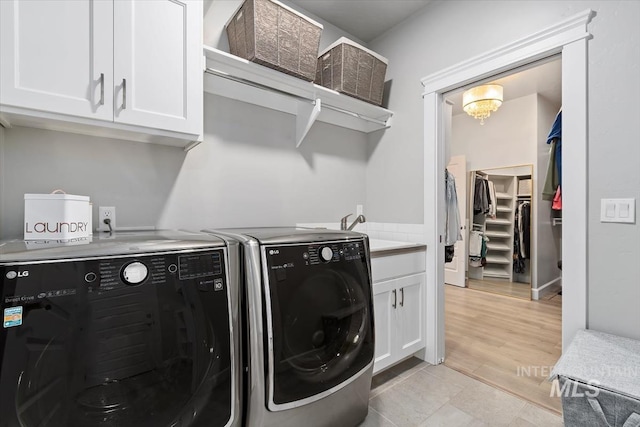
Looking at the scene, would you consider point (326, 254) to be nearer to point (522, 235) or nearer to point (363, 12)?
point (363, 12)

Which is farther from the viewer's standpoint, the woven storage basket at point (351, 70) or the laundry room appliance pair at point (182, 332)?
the woven storage basket at point (351, 70)

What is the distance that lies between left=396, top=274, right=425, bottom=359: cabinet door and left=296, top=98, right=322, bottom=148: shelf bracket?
1243 millimetres

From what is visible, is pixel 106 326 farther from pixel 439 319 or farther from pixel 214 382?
pixel 439 319

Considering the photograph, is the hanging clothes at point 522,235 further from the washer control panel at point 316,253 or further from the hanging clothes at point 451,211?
the washer control panel at point 316,253

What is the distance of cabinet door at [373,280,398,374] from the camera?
1906 millimetres

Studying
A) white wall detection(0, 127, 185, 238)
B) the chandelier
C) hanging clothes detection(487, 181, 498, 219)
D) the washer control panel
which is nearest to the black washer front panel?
the washer control panel

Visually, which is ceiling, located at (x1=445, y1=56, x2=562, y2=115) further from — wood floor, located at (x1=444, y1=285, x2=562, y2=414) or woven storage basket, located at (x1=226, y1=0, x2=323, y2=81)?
wood floor, located at (x1=444, y1=285, x2=562, y2=414)

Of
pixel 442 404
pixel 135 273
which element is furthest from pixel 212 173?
pixel 442 404

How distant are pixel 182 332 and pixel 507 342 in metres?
2.79

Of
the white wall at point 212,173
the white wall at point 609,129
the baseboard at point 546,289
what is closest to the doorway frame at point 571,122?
the white wall at point 609,129

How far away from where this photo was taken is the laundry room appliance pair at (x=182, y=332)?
0.81m

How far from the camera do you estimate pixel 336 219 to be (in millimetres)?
2570

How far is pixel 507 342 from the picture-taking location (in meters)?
2.67

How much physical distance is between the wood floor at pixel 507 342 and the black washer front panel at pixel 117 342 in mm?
1890
